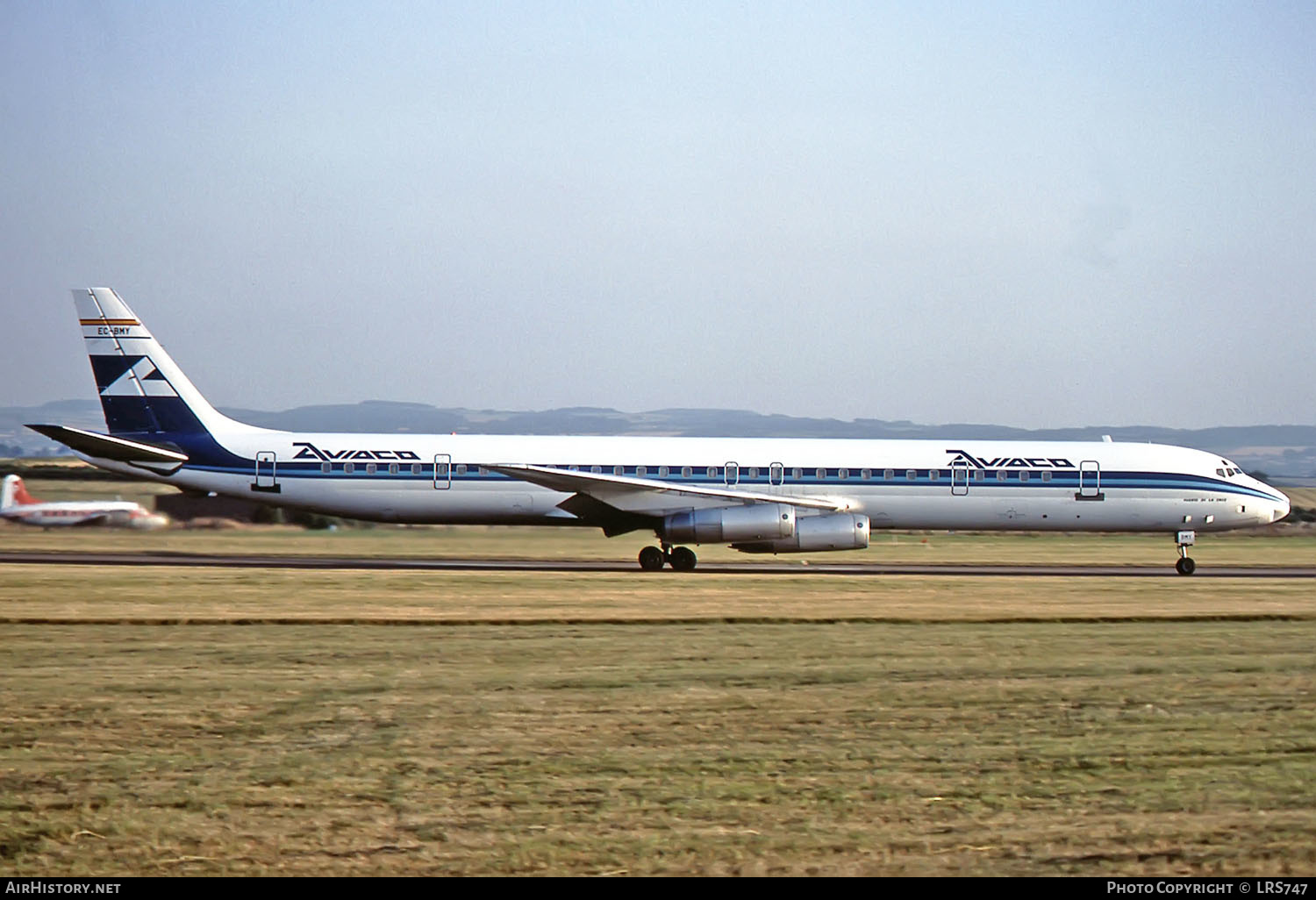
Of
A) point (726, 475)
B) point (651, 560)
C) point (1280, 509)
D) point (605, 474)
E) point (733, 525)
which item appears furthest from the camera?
point (1280, 509)

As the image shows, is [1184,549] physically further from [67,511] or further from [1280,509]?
[67,511]

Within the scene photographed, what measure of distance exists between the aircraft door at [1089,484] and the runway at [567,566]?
1.78 metres

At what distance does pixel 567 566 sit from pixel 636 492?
2.25m

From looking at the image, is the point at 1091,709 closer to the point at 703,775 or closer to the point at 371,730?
the point at 703,775

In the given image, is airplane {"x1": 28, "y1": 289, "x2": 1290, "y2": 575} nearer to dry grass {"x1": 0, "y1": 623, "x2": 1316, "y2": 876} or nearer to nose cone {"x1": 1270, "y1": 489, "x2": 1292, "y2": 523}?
nose cone {"x1": 1270, "y1": 489, "x2": 1292, "y2": 523}

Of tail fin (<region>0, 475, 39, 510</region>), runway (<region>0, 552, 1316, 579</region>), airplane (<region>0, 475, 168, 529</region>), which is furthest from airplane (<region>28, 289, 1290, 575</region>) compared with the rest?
tail fin (<region>0, 475, 39, 510</region>)

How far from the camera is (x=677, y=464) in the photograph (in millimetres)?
30734

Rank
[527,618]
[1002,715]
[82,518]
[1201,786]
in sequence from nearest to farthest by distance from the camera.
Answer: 1. [1201,786]
2. [1002,715]
3. [527,618]
4. [82,518]

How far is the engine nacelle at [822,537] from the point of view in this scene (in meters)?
28.8

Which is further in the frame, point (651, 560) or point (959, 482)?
point (959, 482)

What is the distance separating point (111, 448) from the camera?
99.6ft

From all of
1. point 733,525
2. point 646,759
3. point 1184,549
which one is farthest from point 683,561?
point 646,759

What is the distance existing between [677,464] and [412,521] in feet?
20.3

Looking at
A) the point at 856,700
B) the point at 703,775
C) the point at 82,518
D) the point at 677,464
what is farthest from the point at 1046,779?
the point at 82,518
